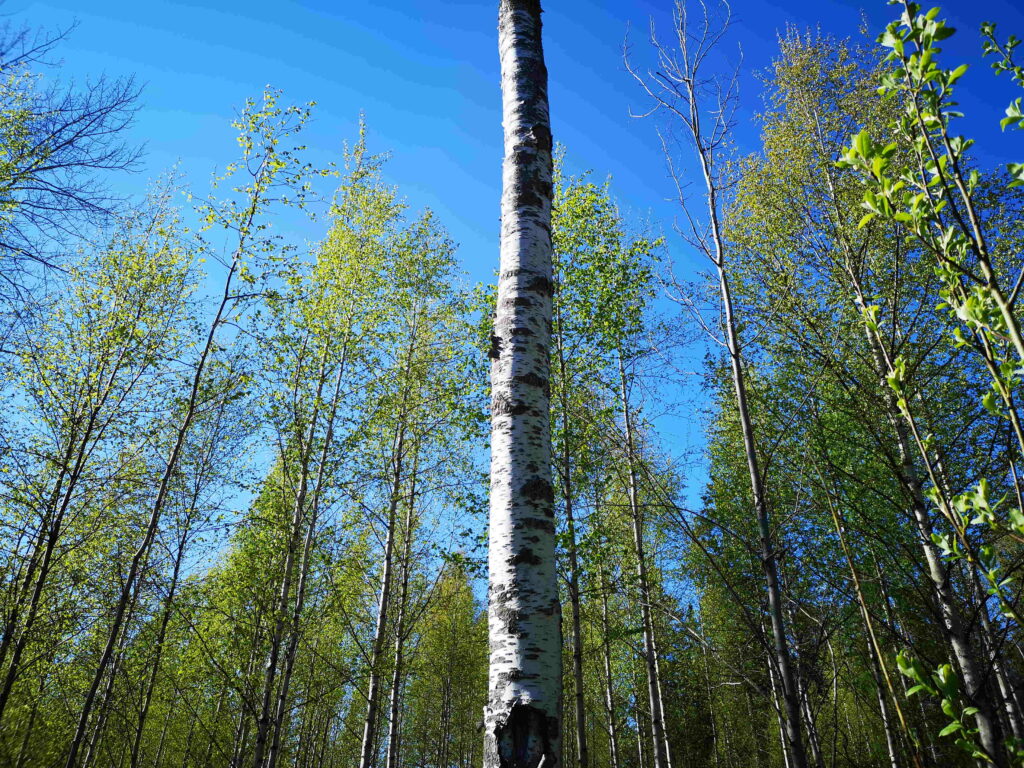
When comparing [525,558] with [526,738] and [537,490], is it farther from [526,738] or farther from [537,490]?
[526,738]

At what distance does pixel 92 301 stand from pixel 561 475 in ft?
23.0

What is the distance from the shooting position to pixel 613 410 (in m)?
7.38

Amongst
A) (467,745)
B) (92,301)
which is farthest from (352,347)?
(467,745)

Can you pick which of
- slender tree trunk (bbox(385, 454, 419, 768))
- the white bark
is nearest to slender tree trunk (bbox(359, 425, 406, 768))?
slender tree trunk (bbox(385, 454, 419, 768))

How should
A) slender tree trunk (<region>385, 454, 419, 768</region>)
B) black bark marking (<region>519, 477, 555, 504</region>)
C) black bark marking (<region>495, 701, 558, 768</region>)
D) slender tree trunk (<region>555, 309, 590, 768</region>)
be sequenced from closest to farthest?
black bark marking (<region>495, 701, 558, 768</region>) → black bark marking (<region>519, 477, 555, 504</region>) → slender tree trunk (<region>555, 309, 590, 768</region>) → slender tree trunk (<region>385, 454, 419, 768</region>)

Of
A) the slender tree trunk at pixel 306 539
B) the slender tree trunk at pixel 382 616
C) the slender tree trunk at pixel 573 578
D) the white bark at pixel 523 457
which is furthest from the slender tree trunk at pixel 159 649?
the white bark at pixel 523 457

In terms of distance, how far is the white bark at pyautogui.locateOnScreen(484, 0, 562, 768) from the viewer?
1.89 metres

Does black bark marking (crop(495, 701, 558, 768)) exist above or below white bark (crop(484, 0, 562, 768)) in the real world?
below

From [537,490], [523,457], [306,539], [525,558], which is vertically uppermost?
[306,539]

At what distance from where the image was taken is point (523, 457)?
235cm

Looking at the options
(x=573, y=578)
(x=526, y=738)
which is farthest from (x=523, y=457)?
(x=573, y=578)

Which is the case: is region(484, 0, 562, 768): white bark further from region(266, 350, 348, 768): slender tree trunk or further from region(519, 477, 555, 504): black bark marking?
Result: region(266, 350, 348, 768): slender tree trunk

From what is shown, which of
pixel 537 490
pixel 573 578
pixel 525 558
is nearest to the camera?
pixel 525 558

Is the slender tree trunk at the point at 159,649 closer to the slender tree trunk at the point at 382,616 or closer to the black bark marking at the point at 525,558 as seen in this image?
the slender tree trunk at the point at 382,616
